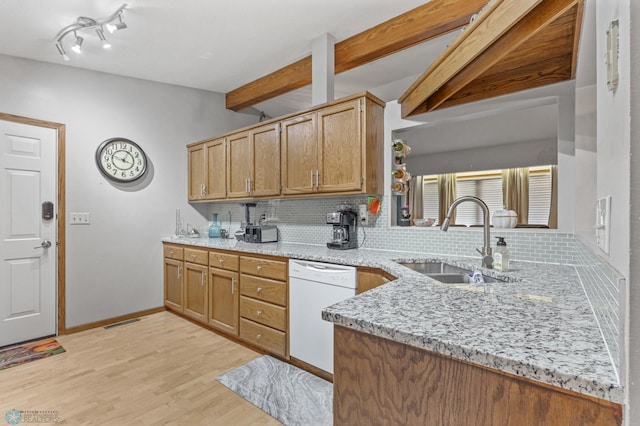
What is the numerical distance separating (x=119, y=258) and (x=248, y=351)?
1.89 metres

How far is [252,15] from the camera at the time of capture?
2436 mm

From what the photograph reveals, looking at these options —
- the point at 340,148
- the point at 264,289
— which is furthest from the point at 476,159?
the point at 264,289

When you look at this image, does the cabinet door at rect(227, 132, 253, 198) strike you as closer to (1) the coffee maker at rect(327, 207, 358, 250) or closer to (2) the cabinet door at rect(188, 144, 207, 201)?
(2) the cabinet door at rect(188, 144, 207, 201)

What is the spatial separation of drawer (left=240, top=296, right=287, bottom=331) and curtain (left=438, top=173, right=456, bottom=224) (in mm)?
2701

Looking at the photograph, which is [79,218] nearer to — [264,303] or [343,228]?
[264,303]

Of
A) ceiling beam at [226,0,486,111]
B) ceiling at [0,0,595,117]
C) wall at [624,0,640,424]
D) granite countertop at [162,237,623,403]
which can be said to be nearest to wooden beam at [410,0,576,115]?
ceiling beam at [226,0,486,111]

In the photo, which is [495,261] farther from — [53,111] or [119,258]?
[53,111]

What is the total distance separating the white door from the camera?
288cm

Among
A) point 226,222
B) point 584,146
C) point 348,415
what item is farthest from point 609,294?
point 226,222

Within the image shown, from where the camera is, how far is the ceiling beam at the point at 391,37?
2205mm

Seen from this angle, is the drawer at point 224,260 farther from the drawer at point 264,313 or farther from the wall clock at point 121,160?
the wall clock at point 121,160

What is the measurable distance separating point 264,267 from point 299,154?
1.06 m

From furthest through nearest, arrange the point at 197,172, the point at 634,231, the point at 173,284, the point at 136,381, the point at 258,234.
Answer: the point at 197,172, the point at 173,284, the point at 258,234, the point at 136,381, the point at 634,231

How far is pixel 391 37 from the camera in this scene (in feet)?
8.19
